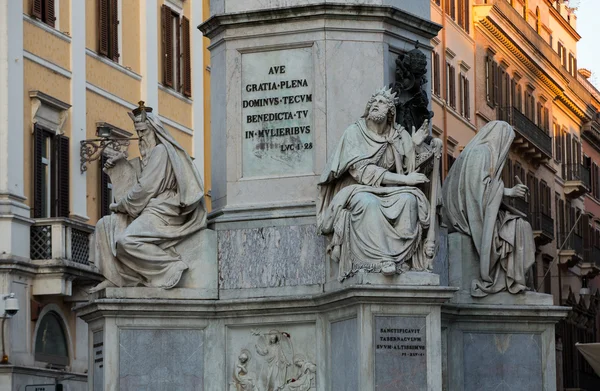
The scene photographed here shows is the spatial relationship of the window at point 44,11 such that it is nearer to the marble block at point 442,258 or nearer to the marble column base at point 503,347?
the marble block at point 442,258

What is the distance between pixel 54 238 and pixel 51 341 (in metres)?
2.17

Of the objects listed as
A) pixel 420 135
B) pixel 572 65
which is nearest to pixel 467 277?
pixel 420 135

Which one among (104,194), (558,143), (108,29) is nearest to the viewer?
(104,194)

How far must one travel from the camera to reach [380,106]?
653 inches

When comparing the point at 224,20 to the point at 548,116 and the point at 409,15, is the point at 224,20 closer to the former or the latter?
the point at 409,15

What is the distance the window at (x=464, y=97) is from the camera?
2462 inches

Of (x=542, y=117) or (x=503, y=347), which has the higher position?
(x=542, y=117)

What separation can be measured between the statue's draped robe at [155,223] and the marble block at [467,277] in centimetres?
230

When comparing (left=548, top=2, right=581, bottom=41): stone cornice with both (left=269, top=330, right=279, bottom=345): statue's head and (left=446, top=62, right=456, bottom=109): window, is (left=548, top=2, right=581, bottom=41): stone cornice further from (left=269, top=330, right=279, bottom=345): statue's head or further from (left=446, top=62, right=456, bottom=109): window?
(left=269, top=330, right=279, bottom=345): statue's head

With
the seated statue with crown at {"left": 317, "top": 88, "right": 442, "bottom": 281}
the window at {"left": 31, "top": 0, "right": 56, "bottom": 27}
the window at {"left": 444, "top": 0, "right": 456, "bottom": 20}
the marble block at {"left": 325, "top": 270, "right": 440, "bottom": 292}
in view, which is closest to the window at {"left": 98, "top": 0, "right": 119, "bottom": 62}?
the window at {"left": 31, "top": 0, "right": 56, "bottom": 27}

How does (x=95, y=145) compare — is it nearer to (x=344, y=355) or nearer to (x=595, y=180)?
(x=344, y=355)

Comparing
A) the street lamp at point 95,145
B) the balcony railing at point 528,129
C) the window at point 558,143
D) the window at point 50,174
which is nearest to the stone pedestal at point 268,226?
the window at point 50,174

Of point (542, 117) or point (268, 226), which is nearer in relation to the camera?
point (268, 226)

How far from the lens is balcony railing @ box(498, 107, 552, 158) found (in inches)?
2682
